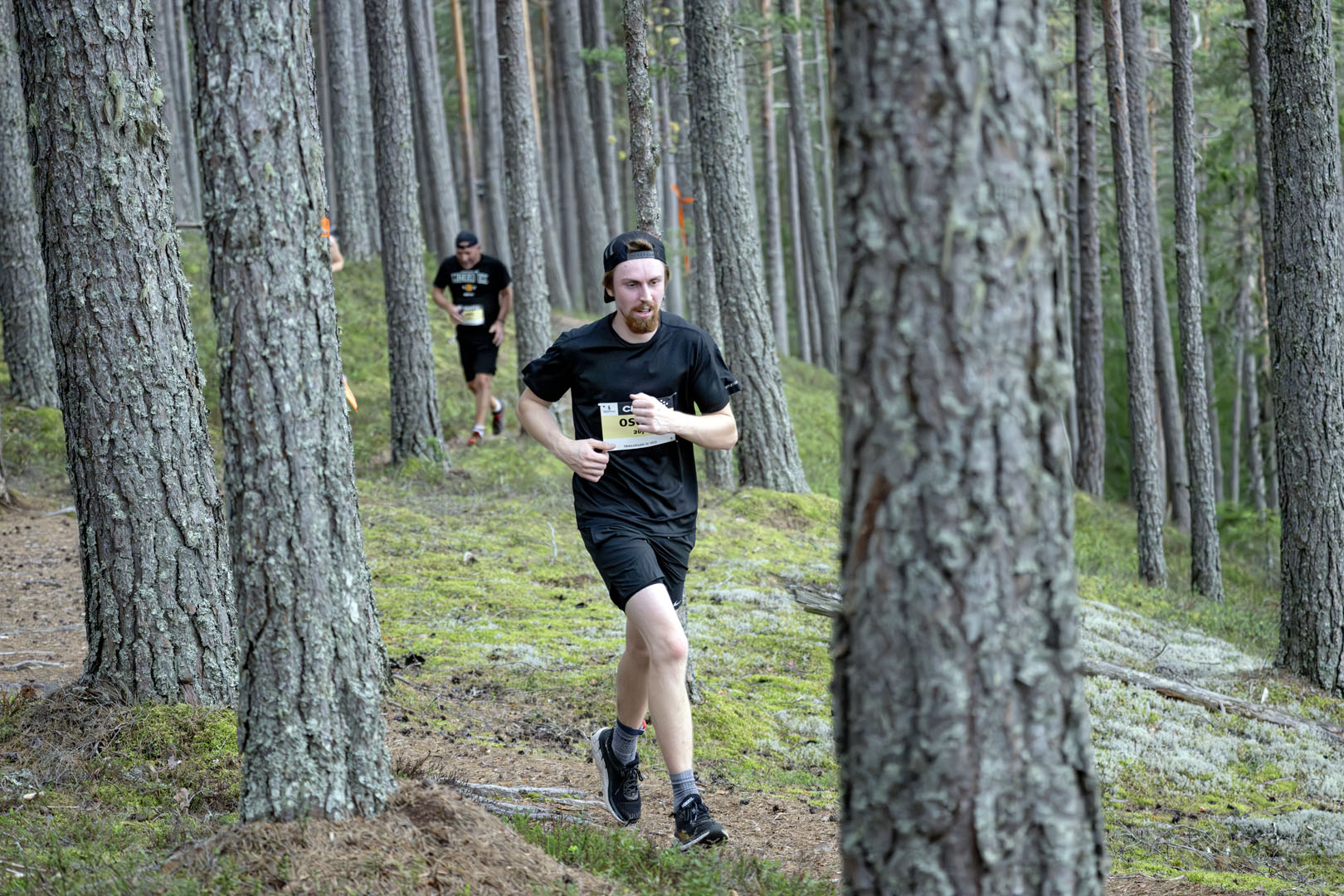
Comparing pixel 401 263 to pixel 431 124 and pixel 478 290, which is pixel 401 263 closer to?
pixel 478 290

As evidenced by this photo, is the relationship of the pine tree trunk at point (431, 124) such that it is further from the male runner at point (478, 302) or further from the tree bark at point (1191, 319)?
the tree bark at point (1191, 319)

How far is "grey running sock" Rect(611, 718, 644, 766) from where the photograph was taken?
4641 mm

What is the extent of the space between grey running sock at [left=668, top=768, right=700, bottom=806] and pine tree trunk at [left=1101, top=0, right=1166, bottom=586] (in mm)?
11602

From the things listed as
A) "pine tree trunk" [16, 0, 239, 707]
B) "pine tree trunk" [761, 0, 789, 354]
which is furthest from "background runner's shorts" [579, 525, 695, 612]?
"pine tree trunk" [761, 0, 789, 354]

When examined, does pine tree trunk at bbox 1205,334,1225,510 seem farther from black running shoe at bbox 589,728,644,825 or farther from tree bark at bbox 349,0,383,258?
black running shoe at bbox 589,728,644,825

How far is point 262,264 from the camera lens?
11.0 ft

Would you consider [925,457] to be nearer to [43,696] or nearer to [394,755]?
[394,755]

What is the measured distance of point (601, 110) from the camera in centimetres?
2667

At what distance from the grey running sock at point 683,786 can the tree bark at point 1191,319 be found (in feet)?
38.8

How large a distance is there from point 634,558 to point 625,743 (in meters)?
0.90

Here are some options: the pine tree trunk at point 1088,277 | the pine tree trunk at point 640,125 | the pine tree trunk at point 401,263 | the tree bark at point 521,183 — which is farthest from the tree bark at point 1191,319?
the pine tree trunk at point 640,125

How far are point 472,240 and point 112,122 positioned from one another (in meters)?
8.41

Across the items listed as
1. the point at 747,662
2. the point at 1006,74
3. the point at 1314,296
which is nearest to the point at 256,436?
the point at 1006,74

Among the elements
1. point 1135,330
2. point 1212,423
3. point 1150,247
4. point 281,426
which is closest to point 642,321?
point 281,426
